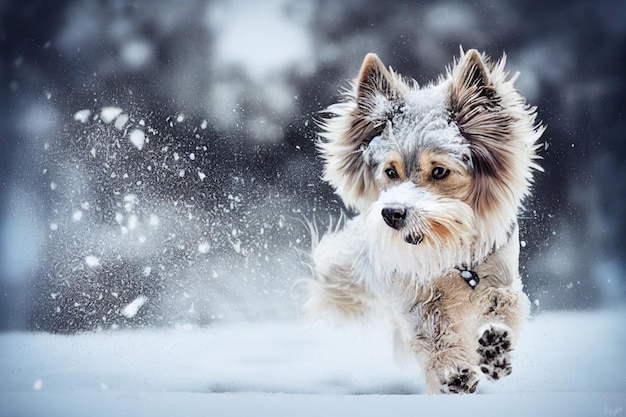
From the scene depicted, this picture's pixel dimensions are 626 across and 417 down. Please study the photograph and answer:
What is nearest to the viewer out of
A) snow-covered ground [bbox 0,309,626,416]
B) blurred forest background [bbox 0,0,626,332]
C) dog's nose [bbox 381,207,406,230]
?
dog's nose [bbox 381,207,406,230]

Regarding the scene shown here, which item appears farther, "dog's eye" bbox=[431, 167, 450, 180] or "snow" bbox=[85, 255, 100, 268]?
"snow" bbox=[85, 255, 100, 268]

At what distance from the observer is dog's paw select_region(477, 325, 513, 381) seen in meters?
2.37

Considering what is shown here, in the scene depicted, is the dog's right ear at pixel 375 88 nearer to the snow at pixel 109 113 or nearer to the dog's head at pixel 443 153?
the dog's head at pixel 443 153

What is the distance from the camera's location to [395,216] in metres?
2.29

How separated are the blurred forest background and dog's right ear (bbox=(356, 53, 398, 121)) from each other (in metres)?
0.37

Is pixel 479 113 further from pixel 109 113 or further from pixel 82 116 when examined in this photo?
pixel 82 116

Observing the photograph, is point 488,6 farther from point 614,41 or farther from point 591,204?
point 591,204

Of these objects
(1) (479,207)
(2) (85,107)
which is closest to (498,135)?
(1) (479,207)

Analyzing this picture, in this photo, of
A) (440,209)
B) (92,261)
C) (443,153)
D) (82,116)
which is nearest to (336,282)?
(440,209)

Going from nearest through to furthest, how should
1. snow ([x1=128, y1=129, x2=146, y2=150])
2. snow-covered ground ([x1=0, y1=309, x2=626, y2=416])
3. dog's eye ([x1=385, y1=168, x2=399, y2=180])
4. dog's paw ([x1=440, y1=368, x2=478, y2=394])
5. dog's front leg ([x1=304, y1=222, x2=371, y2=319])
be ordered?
1. dog's eye ([x1=385, y1=168, x2=399, y2=180])
2. dog's paw ([x1=440, y1=368, x2=478, y2=394])
3. dog's front leg ([x1=304, y1=222, x2=371, y2=319])
4. snow-covered ground ([x1=0, y1=309, x2=626, y2=416])
5. snow ([x1=128, y1=129, x2=146, y2=150])

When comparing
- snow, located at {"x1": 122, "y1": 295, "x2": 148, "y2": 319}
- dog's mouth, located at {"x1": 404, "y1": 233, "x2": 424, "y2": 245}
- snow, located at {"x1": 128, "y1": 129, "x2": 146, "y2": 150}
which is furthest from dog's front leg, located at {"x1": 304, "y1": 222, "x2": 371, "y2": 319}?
snow, located at {"x1": 128, "y1": 129, "x2": 146, "y2": 150}

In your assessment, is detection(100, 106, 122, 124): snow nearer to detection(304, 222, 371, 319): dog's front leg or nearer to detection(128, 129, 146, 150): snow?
detection(128, 129, 146, 150): snow

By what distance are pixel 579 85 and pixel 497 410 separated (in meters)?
1.41

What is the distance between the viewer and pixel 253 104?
303cm
